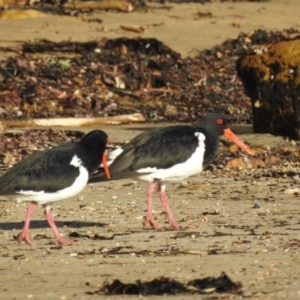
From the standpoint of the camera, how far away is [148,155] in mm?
8445

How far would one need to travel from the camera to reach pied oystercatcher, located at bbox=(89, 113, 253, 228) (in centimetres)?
841

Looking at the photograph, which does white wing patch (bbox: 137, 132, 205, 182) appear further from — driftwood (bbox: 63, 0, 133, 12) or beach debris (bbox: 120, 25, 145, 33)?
driftwood (bbox: 63, 0, 133, 12)

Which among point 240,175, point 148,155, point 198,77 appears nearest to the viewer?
point 148,155

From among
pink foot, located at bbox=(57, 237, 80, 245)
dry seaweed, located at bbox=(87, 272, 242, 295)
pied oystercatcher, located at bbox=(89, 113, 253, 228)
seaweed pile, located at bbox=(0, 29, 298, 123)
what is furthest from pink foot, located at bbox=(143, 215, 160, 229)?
seaweed pile, located at bbox=(0, 29, 298, 123)

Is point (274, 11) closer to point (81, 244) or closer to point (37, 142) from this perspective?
point (37, 142)

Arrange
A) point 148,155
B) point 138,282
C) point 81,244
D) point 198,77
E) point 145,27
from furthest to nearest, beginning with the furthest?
1. point 145,27
2. point 198,77
3. point 148,155
4. point 81,244
5. point 138,282

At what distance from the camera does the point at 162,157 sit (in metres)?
8.46

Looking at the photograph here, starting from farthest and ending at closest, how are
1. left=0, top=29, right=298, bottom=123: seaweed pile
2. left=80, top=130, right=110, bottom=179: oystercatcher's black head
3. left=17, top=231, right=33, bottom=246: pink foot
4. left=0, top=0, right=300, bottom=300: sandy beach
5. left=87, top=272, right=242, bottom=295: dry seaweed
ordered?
left=0, top=29, right=298, bottom=123: seaweed pile
left=80, top=130, right=110, bottom=179: oystercatcher's black head
left=17, top=231, right=33, bottom=246: pink foot
left=0, top=0, right=300, bottom=300: sandy beach
left=87, top=272, right=242, bottom=295: dry seaweed

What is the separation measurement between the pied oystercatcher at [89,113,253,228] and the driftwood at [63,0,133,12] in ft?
41.1

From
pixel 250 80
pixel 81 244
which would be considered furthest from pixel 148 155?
pixel 250 80

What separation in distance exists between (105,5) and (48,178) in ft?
45.4

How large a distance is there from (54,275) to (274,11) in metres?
16.2

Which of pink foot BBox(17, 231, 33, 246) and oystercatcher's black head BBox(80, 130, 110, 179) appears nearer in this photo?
pink foot BBox(17, 231, 33, 246)

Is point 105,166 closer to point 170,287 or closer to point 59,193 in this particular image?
point 59,193
